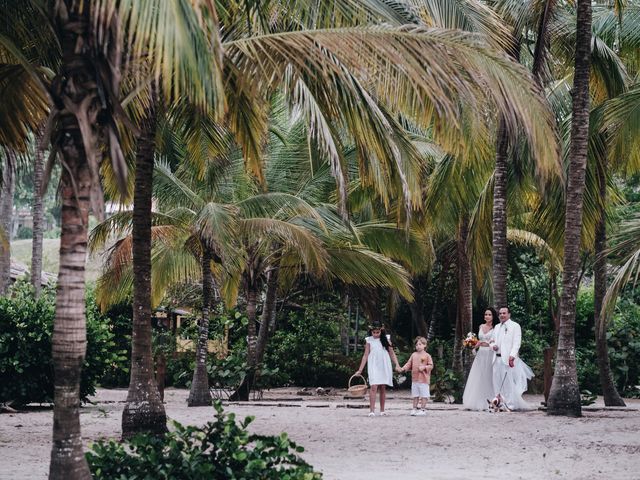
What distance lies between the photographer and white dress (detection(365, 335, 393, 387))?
1706cm

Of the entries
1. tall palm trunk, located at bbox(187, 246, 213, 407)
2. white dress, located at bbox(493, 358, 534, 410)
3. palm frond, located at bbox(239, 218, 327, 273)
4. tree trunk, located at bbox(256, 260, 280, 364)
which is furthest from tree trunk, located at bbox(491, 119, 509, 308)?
tree trunk, located at bbox(256, 260, 280, 364)

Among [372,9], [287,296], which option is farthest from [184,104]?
[287,296]

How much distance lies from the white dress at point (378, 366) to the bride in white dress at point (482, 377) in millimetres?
1847

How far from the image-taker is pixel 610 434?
13750 millimetres

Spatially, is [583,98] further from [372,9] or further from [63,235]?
[63,235]

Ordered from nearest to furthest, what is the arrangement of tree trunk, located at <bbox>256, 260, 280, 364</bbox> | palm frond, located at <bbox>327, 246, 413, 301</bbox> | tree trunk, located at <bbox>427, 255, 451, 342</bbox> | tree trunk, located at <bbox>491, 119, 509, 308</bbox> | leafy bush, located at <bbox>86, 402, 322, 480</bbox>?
leafy bush, located at <bbox>86, 402, 322, 480</bbox>
tree trunk, located at <bbox>491, 119, 509, 308</bbox>
palm frond, located at <bbox>327, 246, 413, 301</bbox>
tree trunk, located at <bbox>256, 260, 280, 364</bbox>
tree trunk, located at <bbox>427, 255, 451, 342</bbox>

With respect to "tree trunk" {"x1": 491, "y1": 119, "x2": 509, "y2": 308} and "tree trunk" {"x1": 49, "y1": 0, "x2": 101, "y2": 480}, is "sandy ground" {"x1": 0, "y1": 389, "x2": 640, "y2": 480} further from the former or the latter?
"tree trunk" {"x1": 491, "y1": 119, "x2": 509, "y2": 308}

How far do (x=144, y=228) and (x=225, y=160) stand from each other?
5.88 m

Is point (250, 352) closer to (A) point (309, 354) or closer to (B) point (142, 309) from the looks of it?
(A) point (309, 354)

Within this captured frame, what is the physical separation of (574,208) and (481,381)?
399 cm

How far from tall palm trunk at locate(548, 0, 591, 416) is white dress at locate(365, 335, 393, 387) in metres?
2.75

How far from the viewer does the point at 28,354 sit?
17.1m

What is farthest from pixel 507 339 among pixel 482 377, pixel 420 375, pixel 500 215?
pixel 500 215

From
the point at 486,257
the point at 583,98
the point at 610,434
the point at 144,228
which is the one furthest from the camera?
the point at 486,257
